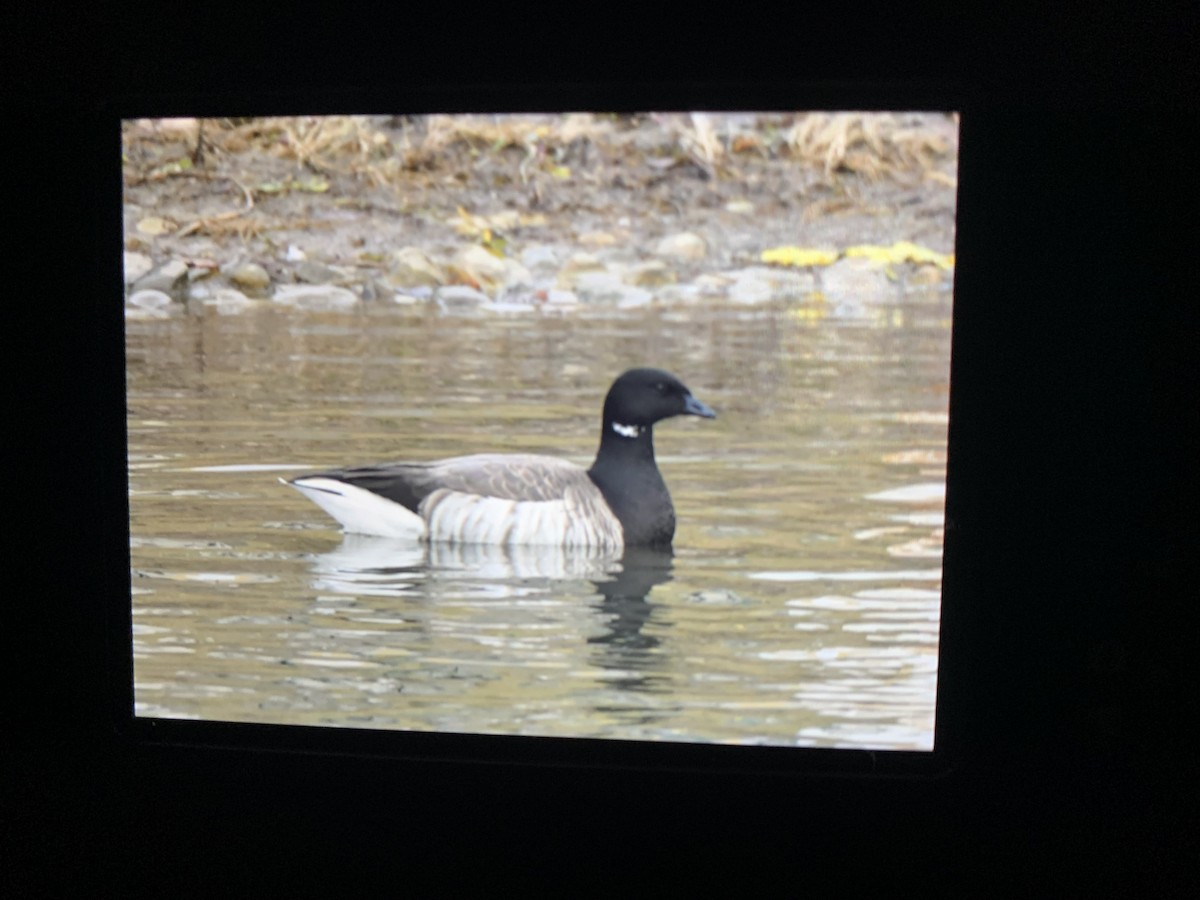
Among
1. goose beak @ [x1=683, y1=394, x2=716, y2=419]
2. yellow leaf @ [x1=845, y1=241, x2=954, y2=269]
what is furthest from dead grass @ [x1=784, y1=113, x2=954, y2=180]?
goose beak @ [x1=683, y1=394, x2=716, y2=419]

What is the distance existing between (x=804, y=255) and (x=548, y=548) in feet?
2.03

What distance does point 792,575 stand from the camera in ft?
6.12

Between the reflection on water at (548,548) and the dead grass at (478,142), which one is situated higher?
the dead grass at (478,142)

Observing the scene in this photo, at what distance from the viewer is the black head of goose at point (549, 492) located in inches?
74.0

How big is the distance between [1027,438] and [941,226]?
35 centimetres

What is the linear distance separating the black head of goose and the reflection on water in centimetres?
2

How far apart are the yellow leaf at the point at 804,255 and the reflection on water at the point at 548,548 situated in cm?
9

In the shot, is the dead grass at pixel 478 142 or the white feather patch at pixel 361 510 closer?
the dead grass at pixel 478 142

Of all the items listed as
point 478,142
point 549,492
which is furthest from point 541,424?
point 478,142

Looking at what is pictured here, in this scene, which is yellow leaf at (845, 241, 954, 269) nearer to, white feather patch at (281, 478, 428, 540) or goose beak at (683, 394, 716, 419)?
goose beak at (683, 394, 716, 419)

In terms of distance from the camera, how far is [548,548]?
190cm

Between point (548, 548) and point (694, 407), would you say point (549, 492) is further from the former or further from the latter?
point (694, 407)

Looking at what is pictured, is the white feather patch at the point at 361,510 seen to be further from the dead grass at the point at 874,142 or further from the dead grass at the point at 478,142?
the dead grass at the point at 874,142

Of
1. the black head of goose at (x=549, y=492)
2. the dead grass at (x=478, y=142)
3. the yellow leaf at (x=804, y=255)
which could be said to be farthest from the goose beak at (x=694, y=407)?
the dead grass at (x=478, y=142)
